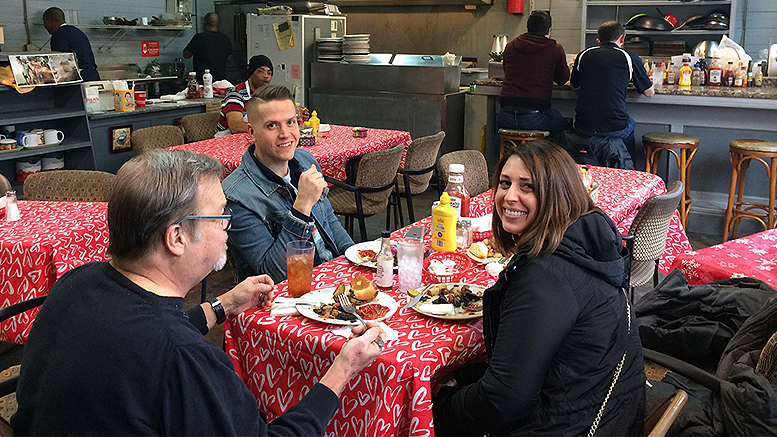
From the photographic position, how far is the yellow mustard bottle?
2.53 meters

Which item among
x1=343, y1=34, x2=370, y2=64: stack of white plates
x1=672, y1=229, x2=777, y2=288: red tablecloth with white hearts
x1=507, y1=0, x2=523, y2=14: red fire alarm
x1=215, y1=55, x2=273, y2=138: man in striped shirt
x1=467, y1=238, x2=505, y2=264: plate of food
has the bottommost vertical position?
x1=672, y1=229, x2=777, y2=288: red tablecloth with white hearts

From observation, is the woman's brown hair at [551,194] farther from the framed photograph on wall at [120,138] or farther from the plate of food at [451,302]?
the framed photograph on wall at [120,138]

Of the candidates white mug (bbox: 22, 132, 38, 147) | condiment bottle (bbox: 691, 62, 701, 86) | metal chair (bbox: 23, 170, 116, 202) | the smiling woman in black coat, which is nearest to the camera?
the smiling woman in black coat

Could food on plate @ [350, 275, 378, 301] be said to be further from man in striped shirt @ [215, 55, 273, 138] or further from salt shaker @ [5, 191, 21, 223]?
man in striped shirt @ [215, 55, 273, 138]

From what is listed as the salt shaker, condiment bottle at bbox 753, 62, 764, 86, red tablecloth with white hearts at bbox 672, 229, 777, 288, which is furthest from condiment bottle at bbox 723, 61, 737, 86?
the salt shaker

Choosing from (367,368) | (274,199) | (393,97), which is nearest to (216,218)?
(367,368)

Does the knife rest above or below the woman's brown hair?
below

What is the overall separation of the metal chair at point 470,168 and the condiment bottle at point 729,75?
258cm

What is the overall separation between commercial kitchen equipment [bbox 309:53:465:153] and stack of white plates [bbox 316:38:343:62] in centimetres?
14

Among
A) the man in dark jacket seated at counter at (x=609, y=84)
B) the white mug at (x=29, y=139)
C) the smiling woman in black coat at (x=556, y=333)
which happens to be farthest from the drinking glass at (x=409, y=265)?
the white mug at (x=29, y=139)

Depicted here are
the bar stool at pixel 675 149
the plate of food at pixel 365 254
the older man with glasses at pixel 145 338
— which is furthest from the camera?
the bar stool at pixel 675 149

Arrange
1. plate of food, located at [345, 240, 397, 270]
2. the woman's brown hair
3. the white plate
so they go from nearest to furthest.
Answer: the woman's brown hair
the white plate
plate of food, located at [345, 240, 397, 270]

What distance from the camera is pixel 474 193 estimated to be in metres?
4.20

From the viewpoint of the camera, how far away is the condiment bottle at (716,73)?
5477 millimetres
